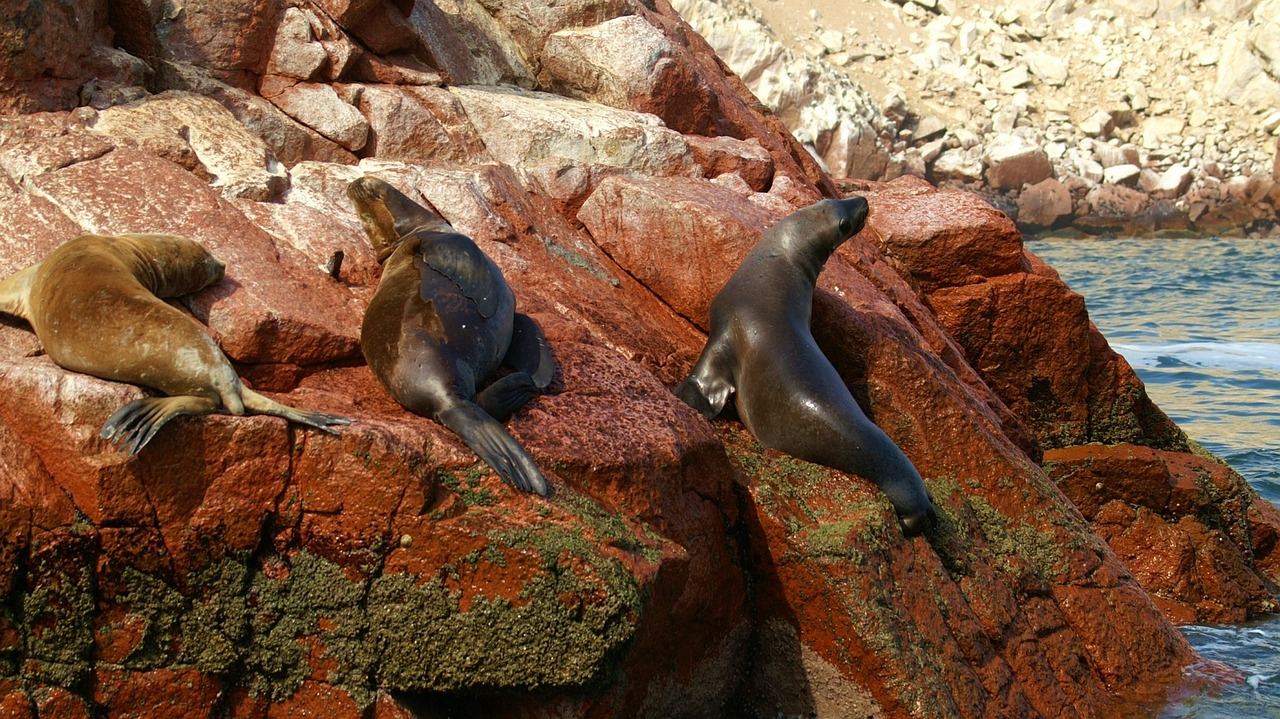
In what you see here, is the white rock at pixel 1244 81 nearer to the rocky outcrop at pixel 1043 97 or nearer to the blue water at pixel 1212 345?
the rocky outcrop at pixel 1043 97

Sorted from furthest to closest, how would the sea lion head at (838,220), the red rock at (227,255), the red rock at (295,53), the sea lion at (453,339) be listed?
1. the red rock at (295,53)
2. the sea lion head at (838,220)
3. the red rock at (227,255)
4. the sea lion at (453,339)

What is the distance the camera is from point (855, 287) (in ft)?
24.8

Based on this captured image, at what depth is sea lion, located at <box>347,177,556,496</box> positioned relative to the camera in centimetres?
476

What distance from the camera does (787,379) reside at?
6297 mm

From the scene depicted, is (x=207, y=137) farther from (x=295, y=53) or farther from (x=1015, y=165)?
(x=1015, y=165)

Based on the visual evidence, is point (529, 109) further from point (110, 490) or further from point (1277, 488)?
point (1277, 488)

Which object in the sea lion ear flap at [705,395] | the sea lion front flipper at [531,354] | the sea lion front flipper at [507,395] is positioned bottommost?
the sea lion ear flap at [705,395]

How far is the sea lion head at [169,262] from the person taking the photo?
5172 mm

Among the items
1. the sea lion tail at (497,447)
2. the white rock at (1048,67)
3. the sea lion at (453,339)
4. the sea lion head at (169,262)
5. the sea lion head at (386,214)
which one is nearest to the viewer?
the sea lion tail at (497,447)

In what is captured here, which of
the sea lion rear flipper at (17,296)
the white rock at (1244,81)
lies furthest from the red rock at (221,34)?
the white rock at (1244,81)

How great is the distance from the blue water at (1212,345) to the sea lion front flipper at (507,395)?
11.3ft

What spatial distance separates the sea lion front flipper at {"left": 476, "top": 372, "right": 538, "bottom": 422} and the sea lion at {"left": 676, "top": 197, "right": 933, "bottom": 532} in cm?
134

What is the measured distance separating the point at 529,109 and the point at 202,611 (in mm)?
4879

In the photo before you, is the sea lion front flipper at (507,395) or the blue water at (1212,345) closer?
the sea lion front flipper at (507,395)
